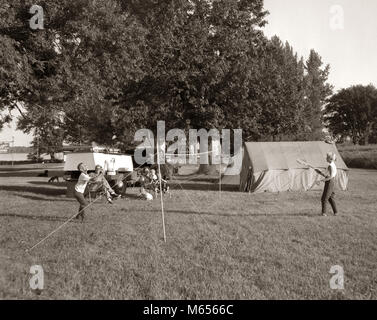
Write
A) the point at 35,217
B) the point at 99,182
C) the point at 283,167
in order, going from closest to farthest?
the point at 35,217 → the point at 99,182 → the point at 283,167

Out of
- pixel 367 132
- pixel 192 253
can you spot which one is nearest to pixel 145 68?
pixel 192 253

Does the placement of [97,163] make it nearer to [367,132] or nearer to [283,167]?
[283,167]

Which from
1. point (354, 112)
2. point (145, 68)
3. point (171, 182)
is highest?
point (145, 68)

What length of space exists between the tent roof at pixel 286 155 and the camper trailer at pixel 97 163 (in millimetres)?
7088

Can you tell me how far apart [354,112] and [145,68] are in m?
56.8

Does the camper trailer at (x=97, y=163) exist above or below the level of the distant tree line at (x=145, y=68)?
below

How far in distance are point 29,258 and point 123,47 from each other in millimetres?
13882

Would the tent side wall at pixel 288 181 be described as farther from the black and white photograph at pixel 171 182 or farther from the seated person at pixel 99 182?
the seated person at pixel 99 182

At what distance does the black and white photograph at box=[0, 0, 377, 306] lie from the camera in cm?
735

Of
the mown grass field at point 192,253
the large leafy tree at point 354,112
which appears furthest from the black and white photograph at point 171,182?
the large leafy tree at point 354,112

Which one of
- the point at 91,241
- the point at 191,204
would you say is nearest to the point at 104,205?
the point at 191,204

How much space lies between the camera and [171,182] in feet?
97.6

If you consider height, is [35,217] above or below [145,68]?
below

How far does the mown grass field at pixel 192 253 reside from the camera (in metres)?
6.86
